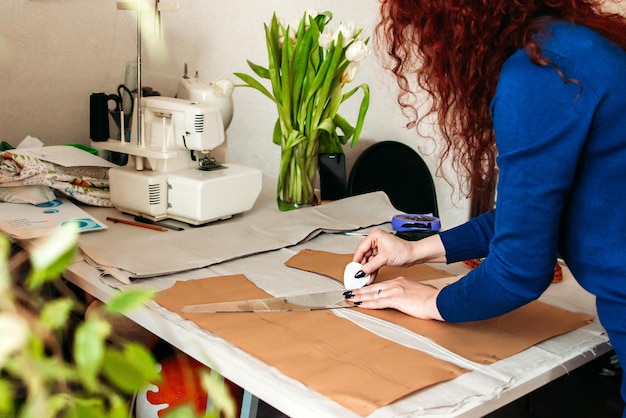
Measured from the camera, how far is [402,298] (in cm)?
130

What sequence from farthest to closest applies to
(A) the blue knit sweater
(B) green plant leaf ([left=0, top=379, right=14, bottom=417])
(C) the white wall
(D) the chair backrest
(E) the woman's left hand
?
(D) the chair backrest → (C) the white wall → (E) the woman's left hand → (A) the blue knit sweater → (B) green plant leaf ([left=0, top=379, right=14, bottom=417])

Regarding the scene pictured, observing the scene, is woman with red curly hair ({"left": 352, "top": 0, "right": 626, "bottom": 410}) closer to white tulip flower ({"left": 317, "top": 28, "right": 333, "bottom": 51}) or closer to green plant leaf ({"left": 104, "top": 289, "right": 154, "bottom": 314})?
white tulip flower ({"left": 317, "top": 28, "right": 333, "bottom": 51})

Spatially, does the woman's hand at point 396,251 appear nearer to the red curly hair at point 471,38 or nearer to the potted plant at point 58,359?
the red curly hair at point 471,38

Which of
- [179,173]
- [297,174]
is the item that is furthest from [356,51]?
[179,173]

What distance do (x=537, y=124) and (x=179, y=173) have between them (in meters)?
1.13

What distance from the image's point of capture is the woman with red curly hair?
0.99 m

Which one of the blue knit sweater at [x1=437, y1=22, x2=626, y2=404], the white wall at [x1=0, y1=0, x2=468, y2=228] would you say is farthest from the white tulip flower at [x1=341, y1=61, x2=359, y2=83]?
the blue knit sweater at [x1=437, y1=22, x2=626, y2=404]

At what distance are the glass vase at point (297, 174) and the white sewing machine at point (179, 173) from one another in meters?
0.11

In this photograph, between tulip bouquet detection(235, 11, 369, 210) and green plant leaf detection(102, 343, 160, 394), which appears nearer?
green plant leaf detection(102, 343, 160, 394)

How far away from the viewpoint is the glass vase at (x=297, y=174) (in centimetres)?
201

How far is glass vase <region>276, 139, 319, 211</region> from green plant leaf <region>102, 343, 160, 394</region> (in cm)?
169

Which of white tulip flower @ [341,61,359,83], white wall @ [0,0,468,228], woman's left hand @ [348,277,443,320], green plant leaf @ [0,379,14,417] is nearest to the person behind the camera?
green plant leaf @ [0,379,14,417]

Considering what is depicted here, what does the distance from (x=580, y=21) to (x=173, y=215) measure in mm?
1181

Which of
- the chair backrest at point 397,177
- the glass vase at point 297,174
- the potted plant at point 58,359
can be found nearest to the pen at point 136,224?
the glass vase at point 297,174
